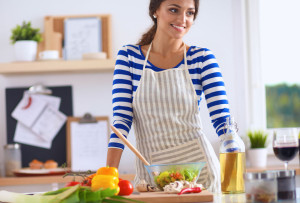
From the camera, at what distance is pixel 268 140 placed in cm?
348

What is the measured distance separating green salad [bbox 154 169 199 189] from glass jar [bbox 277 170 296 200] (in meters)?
0.26

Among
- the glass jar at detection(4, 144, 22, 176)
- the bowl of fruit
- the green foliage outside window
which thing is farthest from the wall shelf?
the bowl of fruit

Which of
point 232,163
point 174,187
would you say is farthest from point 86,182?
point 232,163

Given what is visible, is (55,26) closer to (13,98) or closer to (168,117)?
(13,98)

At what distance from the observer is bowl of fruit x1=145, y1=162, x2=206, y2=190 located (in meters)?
1.26

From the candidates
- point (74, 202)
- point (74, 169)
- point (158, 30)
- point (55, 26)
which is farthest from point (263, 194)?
point (55, 26)

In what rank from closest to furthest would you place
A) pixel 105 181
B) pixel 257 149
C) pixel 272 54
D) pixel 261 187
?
pixel 261 187, pixel 105 181, pixel 257 149, pixel 272 54

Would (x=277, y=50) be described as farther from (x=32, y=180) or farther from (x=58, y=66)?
(x=32, y=180)

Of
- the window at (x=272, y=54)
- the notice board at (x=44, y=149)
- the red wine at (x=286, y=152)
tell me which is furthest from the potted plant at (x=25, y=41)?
the red wine at (x=286, y=152)

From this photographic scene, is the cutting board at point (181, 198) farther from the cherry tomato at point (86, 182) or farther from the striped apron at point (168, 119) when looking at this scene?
the striped apron at point (168, 119)

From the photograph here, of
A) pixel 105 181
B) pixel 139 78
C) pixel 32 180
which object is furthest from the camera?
pixel 32 180

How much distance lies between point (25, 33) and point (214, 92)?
2001 mm

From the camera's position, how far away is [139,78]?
5.95 ft

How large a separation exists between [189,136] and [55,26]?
196 centimetres
